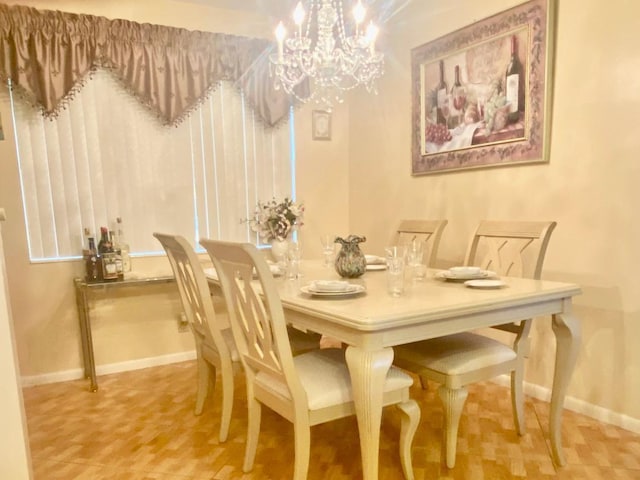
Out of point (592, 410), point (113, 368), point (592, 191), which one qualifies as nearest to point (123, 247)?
point (113, 368)

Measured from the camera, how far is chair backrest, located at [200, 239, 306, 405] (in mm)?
1381

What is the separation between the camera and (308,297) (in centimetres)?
161

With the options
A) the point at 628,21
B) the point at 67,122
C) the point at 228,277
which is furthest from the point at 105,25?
the point at 628,21

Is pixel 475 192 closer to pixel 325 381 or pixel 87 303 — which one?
pixel 325 381

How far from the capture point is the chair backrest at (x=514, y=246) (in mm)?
1910

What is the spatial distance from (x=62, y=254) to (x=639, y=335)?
129 inches

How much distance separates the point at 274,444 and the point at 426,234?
1415 millimetres

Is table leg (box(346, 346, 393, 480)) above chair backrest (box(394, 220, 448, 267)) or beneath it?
beneath

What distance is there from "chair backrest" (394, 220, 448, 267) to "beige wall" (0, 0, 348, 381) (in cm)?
139

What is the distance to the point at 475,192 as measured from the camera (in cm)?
271

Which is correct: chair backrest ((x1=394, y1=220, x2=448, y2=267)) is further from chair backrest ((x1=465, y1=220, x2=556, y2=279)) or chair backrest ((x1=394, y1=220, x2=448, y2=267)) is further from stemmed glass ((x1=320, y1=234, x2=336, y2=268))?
stemmed glass ((x1=320, y1=234, x2=336, y2=268))

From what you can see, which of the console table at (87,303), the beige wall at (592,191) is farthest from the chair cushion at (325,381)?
the console table at (87,303)

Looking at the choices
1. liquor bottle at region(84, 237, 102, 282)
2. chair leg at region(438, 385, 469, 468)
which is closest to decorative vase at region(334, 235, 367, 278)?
chair leg at region(438, 385, 469, 468)

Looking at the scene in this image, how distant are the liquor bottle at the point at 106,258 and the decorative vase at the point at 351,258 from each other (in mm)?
1583
